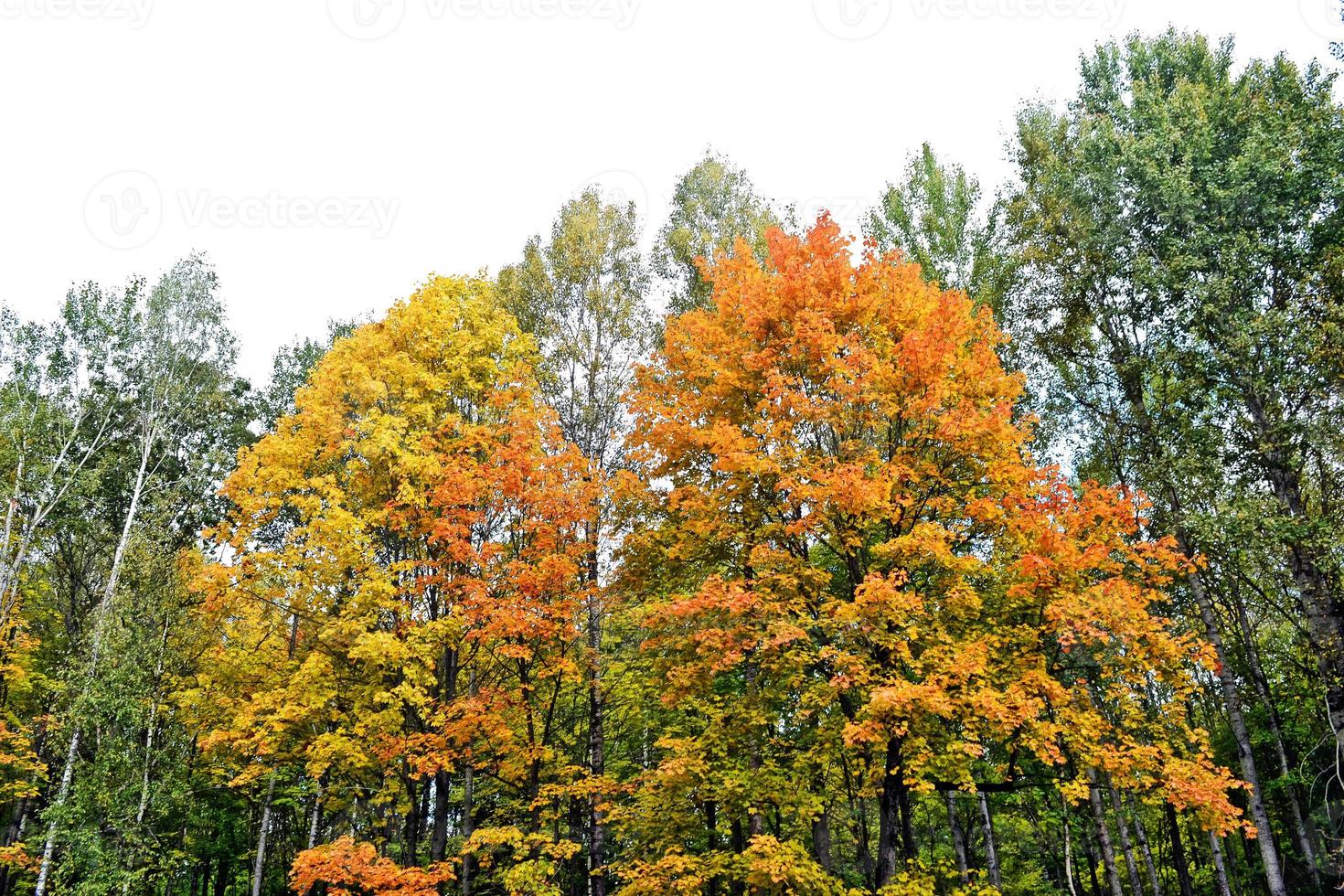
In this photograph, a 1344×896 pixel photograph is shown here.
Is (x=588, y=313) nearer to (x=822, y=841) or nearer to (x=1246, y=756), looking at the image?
(x=822, y=841)

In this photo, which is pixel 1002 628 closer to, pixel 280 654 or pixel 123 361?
pixel 280 654

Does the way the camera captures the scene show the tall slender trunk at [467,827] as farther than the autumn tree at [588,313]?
No

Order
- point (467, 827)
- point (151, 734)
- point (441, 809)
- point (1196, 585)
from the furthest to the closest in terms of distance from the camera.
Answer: point (151, 734) < point (1196, 585) < point (467, 827) < point (441, 809)

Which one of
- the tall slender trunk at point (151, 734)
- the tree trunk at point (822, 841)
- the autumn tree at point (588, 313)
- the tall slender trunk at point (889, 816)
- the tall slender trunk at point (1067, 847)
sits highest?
the autumn tree at point (588, 313)

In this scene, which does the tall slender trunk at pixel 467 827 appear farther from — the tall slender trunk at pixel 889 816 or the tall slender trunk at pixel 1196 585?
the tall slender trunk at pixel 1196 585

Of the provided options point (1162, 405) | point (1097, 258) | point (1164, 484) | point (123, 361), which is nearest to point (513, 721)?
point (1164, 484)

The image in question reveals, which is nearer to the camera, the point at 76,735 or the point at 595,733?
the point at 595,733

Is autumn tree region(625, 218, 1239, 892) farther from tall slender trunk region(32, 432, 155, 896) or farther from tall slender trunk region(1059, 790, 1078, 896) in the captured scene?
tall slender trunk region(32, 432, 155, 896)

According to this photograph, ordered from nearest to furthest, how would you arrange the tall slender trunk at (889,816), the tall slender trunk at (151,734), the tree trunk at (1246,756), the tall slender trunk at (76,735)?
the tall slender trunk at (889,816)
the tree trunk at (1246,756)
the tall slender trunk at (151,734)
the tall slender trunk at (76,735)

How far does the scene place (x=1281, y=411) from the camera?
46.5 feet

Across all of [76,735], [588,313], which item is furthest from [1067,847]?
[76,735]

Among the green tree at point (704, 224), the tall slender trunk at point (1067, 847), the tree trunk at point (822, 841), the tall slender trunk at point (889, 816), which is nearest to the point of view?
the tall slender trunk at point (889, 816)

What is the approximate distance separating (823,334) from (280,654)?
13.1 m

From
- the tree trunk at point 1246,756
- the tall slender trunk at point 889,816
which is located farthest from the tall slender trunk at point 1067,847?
the tree trunk at point 1246,756
